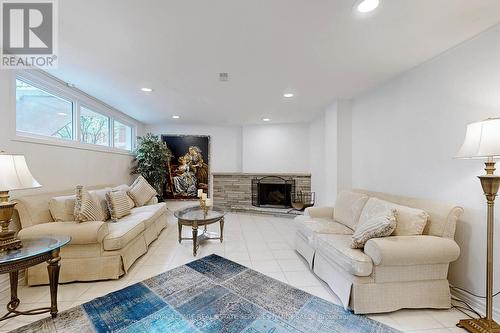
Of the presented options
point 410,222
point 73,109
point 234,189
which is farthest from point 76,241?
point 234,189

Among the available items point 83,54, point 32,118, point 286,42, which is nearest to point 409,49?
point 286,42

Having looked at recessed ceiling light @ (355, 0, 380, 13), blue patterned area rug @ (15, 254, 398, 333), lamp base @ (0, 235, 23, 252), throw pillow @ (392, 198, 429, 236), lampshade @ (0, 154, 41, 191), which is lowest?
blue patterned area rug @ (15, 254, 398, 333)

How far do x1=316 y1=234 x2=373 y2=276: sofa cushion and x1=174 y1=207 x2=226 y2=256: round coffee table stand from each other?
5.16ft

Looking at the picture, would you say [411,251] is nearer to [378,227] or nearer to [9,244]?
[378,227]

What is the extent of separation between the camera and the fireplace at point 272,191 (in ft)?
18.1

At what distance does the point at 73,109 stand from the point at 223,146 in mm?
3411

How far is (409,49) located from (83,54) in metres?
3.28

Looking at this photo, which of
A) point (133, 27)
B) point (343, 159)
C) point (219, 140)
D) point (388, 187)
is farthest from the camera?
point (219, 140)

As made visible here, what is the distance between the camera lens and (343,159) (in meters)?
3.65

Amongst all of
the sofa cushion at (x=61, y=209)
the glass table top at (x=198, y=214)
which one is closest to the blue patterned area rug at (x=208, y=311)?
the glass table top at (x=198, y=214)

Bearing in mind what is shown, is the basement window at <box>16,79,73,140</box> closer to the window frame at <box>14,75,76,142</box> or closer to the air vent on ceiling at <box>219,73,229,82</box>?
the window frame at <box>14,75,76,142</box>

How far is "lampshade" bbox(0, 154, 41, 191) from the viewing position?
5.25 feet

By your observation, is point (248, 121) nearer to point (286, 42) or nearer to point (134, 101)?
point (134, 101)

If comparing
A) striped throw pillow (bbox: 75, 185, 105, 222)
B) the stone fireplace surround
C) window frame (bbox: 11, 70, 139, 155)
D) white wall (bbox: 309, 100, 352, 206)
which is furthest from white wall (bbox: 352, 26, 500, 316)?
window frame (bbox: 11, 70, 139, 155)
